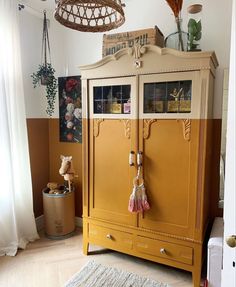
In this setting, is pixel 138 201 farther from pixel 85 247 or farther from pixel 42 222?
pixel 42 222

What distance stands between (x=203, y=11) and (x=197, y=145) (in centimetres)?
130

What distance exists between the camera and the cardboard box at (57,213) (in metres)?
2.63

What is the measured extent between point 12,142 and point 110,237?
4.46 feet

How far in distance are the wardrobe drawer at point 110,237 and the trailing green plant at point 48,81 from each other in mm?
1526

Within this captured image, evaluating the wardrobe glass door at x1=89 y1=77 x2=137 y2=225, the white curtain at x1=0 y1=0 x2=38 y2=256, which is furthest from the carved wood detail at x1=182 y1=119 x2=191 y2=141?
the white curtain at x1=0 y1=0 x2=38 y2=256

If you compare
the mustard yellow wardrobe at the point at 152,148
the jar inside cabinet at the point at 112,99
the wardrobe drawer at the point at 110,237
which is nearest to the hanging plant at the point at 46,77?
the mustard yellow wardrobe at the point at 152,148

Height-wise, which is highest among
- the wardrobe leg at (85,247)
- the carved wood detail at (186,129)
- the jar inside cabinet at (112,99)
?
the jar inside cabinet at (112,99)

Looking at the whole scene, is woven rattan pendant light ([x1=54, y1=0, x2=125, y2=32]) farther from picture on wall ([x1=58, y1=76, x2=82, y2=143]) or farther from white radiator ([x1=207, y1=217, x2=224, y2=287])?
white radiator ([x1=207, y1=217, x2=224, y2=287])

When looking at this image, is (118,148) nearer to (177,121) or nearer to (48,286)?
(177,121)

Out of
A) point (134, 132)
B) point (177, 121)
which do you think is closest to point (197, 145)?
point (177, 121)

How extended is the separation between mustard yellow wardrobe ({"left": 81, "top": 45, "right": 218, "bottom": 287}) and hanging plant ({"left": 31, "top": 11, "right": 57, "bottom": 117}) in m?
0.75

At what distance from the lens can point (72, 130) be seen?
2.88m

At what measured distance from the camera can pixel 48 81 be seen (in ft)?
9.09

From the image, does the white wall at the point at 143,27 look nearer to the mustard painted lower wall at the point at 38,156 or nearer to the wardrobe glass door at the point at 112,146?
the mustard painted lower wall at the point at 38,156
